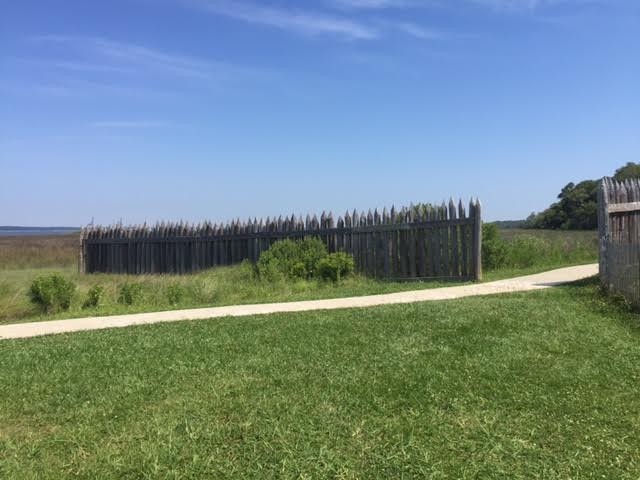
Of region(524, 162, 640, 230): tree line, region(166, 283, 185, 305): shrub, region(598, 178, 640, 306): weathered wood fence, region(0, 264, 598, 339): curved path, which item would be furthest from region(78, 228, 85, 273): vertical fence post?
region(524, 162, 640, 230): tree line

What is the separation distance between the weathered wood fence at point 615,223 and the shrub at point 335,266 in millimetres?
5625

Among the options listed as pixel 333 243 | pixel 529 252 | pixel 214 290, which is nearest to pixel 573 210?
pixel 529 252

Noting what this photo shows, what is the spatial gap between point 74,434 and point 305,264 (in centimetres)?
1085

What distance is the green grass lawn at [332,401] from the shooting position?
12.8ft

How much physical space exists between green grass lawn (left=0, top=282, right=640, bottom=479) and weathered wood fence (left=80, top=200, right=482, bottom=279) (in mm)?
5754

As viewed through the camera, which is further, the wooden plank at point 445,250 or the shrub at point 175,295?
the wooden plank at point 445,250

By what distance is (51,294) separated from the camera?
38.9 feet

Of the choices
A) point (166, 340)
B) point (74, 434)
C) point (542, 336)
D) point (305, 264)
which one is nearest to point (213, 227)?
point (305, 264)

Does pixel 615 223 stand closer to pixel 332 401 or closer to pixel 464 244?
pixel 464 244

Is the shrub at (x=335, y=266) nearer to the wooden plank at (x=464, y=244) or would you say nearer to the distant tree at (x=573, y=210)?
the wooden plank at (x=464, y=244)

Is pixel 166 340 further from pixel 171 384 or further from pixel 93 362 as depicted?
pixel 171 384

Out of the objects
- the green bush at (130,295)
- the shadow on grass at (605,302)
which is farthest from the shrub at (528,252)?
the green bush at (130,295)

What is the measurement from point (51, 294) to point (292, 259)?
576 cm

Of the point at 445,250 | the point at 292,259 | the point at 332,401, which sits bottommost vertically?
→ the point at 332,401
